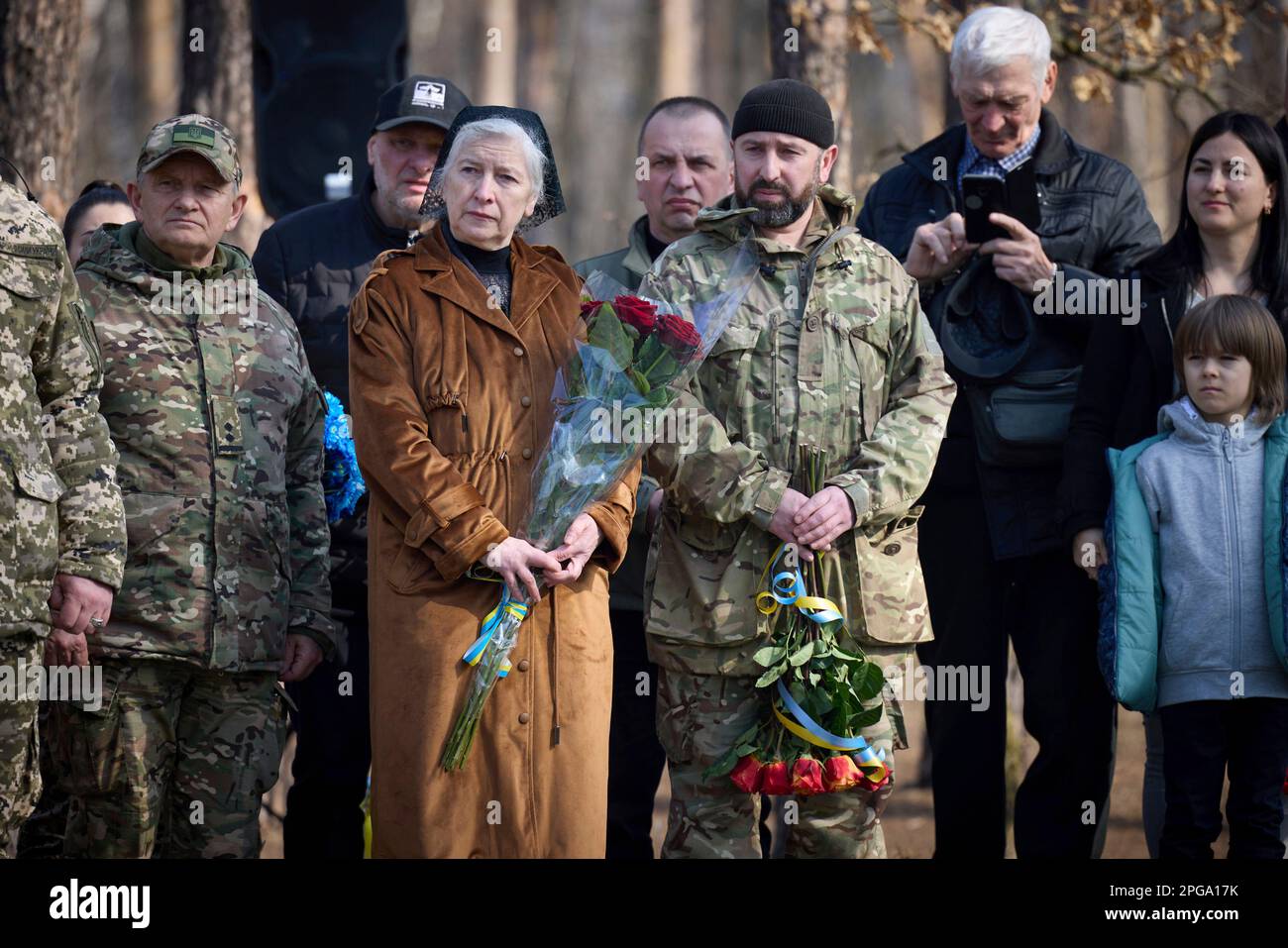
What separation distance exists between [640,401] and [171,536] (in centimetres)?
133

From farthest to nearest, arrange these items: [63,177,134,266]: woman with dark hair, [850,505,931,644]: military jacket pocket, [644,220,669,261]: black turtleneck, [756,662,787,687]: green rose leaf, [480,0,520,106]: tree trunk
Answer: [480,0,520,106]: tree trunk → [63,177,134,266]: woman with dark hair → [644,220,669,261]: black turtleneck → [850,505,931,644]: military jacket pocket → [756,662,787,687]: green rose leaf

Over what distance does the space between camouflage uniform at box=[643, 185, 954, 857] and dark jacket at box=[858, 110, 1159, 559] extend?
683 mm

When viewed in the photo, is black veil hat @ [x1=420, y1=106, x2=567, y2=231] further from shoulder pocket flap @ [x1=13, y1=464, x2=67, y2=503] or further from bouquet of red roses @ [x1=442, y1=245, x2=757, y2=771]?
shoulder pocket flap @ [x1=13, y1=464, x2=67, y2=503]

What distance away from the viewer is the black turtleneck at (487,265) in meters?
4.89

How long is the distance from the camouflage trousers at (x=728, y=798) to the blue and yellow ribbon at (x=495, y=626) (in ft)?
1.96

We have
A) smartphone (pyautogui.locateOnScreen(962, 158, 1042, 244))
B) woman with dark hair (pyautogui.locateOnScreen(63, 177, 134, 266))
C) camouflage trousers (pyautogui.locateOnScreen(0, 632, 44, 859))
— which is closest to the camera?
camouflage trousers (pyautogui.locateOnScreen(0, 632, 44, 859))

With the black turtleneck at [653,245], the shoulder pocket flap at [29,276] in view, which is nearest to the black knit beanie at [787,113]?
the black turtleneck at [653,245]

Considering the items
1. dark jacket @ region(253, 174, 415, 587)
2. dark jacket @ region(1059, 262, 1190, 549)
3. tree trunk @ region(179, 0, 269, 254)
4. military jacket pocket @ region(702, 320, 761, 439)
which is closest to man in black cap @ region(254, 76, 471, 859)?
dark jacket @ region(253, 174, 415, 587)

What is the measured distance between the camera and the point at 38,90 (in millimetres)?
8383

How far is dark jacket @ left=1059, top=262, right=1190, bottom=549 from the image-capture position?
551cm

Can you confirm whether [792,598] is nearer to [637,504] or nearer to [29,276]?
[637,504]

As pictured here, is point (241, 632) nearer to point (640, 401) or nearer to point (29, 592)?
point (29, 592)

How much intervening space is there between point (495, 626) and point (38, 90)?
496 cm

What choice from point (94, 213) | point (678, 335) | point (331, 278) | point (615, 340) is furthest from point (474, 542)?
point (94, 213)
